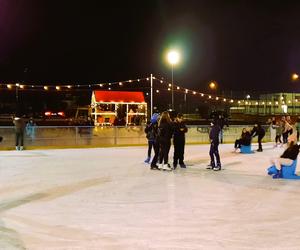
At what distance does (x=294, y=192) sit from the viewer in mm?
7906

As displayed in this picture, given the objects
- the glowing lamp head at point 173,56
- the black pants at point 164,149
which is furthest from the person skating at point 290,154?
the glowing lamp head at point 173,56

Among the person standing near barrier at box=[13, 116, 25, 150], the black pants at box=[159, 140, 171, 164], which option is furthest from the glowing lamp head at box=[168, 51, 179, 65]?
the black pants at box=[159, 140, 171, 164]

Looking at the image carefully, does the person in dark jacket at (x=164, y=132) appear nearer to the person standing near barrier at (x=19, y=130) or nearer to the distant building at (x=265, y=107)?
the person standing near barrier at (x=19, y=130)

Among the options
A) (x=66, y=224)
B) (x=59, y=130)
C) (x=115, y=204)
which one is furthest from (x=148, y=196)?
(x=59, y=130)

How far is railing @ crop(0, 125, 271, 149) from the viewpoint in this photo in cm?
1778

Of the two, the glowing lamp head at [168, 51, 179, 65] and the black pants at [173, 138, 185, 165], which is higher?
the glowing lamp head at [168, 51, 179, 65]

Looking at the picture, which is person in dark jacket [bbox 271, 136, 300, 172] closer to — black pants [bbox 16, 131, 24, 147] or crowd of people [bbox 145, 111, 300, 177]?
crowd of people [bbox 145, 111, 300, 177]

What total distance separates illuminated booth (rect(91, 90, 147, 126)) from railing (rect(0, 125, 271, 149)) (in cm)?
790

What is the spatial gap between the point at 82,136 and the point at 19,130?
10.3 ft

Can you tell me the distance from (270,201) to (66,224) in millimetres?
3298

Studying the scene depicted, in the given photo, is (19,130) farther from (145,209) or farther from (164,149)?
(145,209)

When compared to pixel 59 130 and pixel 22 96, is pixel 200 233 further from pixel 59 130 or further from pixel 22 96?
pixel 22 96

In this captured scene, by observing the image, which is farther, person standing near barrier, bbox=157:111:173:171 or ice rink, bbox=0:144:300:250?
person standing near barrier, bbox=157:111:173:171

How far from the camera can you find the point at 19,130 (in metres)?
16.4
